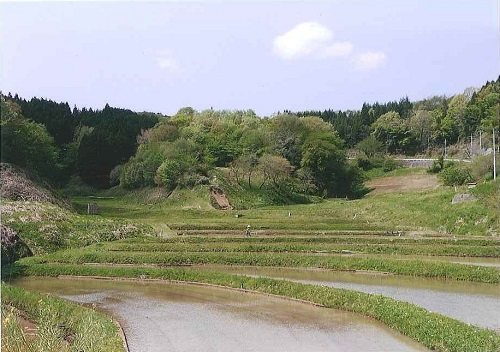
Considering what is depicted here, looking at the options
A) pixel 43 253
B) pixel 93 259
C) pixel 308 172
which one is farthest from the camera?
pixel 308 172

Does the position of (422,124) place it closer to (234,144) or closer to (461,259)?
(234,144)

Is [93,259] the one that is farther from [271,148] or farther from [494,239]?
[271,148]

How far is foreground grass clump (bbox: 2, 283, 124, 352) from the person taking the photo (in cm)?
991

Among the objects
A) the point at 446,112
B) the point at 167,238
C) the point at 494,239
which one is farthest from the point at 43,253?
the point at 446,112

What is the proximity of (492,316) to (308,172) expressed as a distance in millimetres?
58571

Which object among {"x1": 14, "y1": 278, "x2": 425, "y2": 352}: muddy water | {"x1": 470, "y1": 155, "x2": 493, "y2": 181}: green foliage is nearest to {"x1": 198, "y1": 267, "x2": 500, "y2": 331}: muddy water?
{"x1": 14, "y1": 278, "x2": 425, "y2": 352}: muddy water

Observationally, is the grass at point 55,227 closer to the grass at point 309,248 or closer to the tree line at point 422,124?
the grass at point 309,248

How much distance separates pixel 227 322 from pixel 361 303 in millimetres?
4691

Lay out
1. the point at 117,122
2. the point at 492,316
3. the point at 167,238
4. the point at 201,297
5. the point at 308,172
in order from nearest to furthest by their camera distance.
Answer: the point at 492,316 < the point at 201,297 < the point at 167,238 < the point at 308,172 < the point at 117,122

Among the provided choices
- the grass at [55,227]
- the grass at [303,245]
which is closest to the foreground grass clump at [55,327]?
the grass at [303,245]

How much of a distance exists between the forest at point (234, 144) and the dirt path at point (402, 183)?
3272mm

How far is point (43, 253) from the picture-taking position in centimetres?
3155

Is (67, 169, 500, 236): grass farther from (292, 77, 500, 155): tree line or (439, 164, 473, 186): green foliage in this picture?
(292, 77, 500, 155): tree line

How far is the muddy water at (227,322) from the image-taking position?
48.9ft
